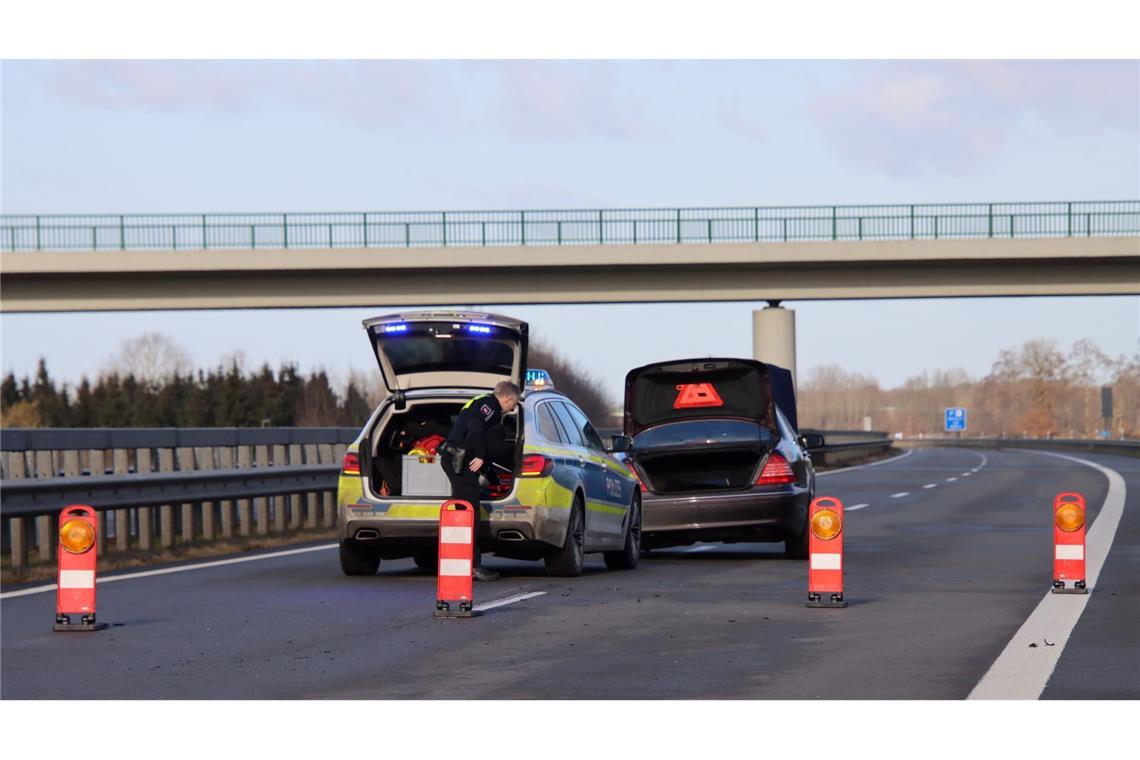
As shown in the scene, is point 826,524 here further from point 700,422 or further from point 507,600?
point 700,422

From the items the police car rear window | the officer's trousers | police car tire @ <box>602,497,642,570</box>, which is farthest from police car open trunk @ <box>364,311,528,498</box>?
police car tire @ <box>602,497,642,570</box>

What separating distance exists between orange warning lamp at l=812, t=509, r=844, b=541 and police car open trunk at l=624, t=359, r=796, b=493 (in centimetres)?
516

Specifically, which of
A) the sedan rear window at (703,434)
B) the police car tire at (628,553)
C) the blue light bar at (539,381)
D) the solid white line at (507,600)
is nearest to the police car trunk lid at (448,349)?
the blue light bar at (539,381)

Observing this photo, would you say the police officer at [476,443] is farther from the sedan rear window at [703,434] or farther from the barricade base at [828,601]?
the sedan rear window at [703,434]

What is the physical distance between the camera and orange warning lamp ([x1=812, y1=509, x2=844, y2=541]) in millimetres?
12586

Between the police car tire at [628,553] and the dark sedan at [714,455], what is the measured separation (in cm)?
61

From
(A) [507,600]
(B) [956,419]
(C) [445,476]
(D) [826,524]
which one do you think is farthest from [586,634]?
(B) [956,419]

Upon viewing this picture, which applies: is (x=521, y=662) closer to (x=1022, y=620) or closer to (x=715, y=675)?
(x=715, y=675)

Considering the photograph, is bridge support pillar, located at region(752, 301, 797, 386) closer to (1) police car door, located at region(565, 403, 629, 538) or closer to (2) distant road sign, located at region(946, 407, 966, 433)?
(1) police car door, located at region(565, 403, 629, 538)

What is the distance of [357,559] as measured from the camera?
1564 centimetres

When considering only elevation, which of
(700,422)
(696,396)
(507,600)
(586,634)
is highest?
(696,396)

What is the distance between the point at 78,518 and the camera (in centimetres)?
1133

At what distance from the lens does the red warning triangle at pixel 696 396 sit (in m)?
19.0

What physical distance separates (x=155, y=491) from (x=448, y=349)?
3.93 m
